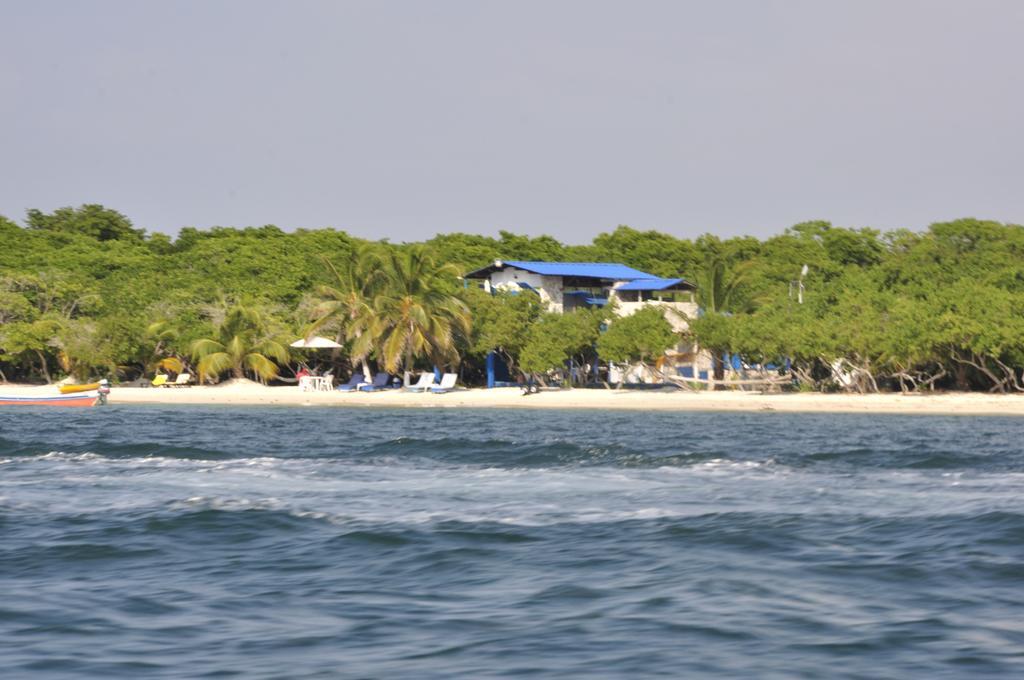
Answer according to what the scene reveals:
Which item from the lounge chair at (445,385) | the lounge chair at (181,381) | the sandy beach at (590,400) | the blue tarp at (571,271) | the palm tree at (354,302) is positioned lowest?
the sandy beach at (590,400)

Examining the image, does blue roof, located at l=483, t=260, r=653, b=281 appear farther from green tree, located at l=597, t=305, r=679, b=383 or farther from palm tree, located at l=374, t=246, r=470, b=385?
green tree, located at l=597, t=305, r=679, b=383

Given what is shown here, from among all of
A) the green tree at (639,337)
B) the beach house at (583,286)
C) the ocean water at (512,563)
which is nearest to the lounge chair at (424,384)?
the beach house at (583,286)

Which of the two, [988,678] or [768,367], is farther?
[768,367]

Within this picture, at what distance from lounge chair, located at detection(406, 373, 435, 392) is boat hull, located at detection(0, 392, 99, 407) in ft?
33.7

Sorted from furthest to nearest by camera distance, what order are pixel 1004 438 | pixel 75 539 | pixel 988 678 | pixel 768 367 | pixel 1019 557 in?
pixel 768 367, pixel 1004 438, pixel 75 539, pixel 1019 557, pixel 988 678

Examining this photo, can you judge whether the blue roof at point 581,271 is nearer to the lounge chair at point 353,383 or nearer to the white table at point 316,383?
the lounge chair at point 353,383

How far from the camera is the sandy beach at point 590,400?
35031mm

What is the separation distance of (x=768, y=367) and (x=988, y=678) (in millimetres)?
43025

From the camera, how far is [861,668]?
6.98 metres

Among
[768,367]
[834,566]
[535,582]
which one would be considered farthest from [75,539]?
[768,367]

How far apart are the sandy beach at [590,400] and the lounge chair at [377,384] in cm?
102

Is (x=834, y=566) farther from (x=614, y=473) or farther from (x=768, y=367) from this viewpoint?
(x=768, y=367)

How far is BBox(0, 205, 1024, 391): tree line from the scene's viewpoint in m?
37.5

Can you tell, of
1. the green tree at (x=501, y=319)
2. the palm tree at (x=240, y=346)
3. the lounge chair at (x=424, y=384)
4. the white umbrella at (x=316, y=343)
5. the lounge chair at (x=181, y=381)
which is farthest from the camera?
the lounge chair at (x=181, y=381)
